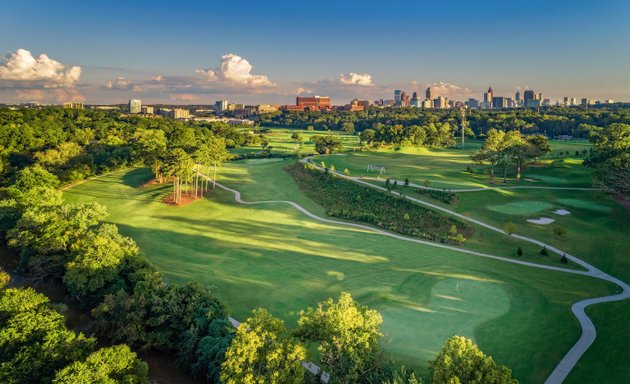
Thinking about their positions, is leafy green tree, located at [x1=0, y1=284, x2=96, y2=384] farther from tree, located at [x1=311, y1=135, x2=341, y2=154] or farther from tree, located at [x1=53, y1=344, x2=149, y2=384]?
tree, located at [x1=311, y1=135, x2=341, y2=154]

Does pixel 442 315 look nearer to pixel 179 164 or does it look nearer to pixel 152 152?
pixel 179 164

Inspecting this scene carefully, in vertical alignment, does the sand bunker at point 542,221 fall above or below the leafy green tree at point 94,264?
above

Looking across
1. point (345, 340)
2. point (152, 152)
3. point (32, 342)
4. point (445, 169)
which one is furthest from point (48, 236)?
point (445, 169)

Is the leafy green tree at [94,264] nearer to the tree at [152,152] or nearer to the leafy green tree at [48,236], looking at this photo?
the leafy green tree at [48,236]

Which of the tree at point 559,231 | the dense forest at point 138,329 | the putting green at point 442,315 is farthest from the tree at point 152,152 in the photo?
the tree at point 559,231

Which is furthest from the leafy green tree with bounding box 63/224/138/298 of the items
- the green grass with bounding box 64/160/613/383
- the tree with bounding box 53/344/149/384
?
the tree with bounding box 53/344/149/384

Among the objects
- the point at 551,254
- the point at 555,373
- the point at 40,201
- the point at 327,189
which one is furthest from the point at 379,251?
the point at 40,201
